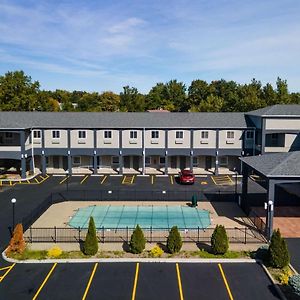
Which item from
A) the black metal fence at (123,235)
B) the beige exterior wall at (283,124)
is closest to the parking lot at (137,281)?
the black metal fence at (123,235)

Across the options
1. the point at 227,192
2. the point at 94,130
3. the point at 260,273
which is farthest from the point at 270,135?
the point at 260,273

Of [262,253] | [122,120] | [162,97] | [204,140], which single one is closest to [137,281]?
[262,253]

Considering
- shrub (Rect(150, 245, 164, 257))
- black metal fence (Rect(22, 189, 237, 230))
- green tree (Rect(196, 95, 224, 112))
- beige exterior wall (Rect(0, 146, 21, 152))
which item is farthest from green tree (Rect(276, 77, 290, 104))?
shrub (Rect(150, 245, 164, 257))

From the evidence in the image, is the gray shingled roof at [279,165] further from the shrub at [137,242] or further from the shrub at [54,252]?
the shrub at [54,252]

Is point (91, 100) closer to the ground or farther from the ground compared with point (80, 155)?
farther from the ground

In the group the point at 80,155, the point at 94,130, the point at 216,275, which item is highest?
the point at 94,130

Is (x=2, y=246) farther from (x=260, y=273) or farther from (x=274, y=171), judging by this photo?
(x=274, y=171)

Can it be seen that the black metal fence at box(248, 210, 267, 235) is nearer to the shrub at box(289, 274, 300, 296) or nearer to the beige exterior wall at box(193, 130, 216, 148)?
the shrub at box(289, 274, 300, 296)
